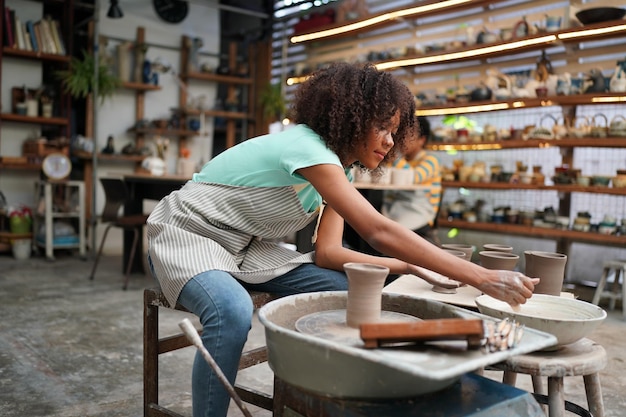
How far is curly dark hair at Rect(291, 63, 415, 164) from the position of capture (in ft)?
5.94

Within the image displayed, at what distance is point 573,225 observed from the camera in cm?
502

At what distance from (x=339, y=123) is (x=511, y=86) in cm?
410

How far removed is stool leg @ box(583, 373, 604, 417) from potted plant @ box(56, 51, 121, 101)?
20.2 ft

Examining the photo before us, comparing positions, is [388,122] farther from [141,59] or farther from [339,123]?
[141,59]

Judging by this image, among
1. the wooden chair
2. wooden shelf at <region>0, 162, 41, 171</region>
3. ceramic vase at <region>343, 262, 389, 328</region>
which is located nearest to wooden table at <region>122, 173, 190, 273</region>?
the wooden chair

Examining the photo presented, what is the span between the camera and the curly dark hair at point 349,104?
5.94 feet

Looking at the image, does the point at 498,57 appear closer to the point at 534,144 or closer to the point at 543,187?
the point at 534,144

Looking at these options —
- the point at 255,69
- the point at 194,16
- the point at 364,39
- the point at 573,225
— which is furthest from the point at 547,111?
the point at 194,16

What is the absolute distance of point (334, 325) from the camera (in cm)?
141

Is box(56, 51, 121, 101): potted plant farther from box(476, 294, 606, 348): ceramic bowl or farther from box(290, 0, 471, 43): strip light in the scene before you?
box(476, 294, 606, 348): ceramic bowl

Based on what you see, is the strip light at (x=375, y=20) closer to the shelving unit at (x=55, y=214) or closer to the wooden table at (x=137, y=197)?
the wooden table at (x=137, y=197)

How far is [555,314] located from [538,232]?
3.85 metres

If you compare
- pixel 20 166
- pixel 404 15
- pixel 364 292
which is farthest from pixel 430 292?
pixel 20 166

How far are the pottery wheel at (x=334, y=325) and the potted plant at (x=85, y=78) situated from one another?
5.87 metres
